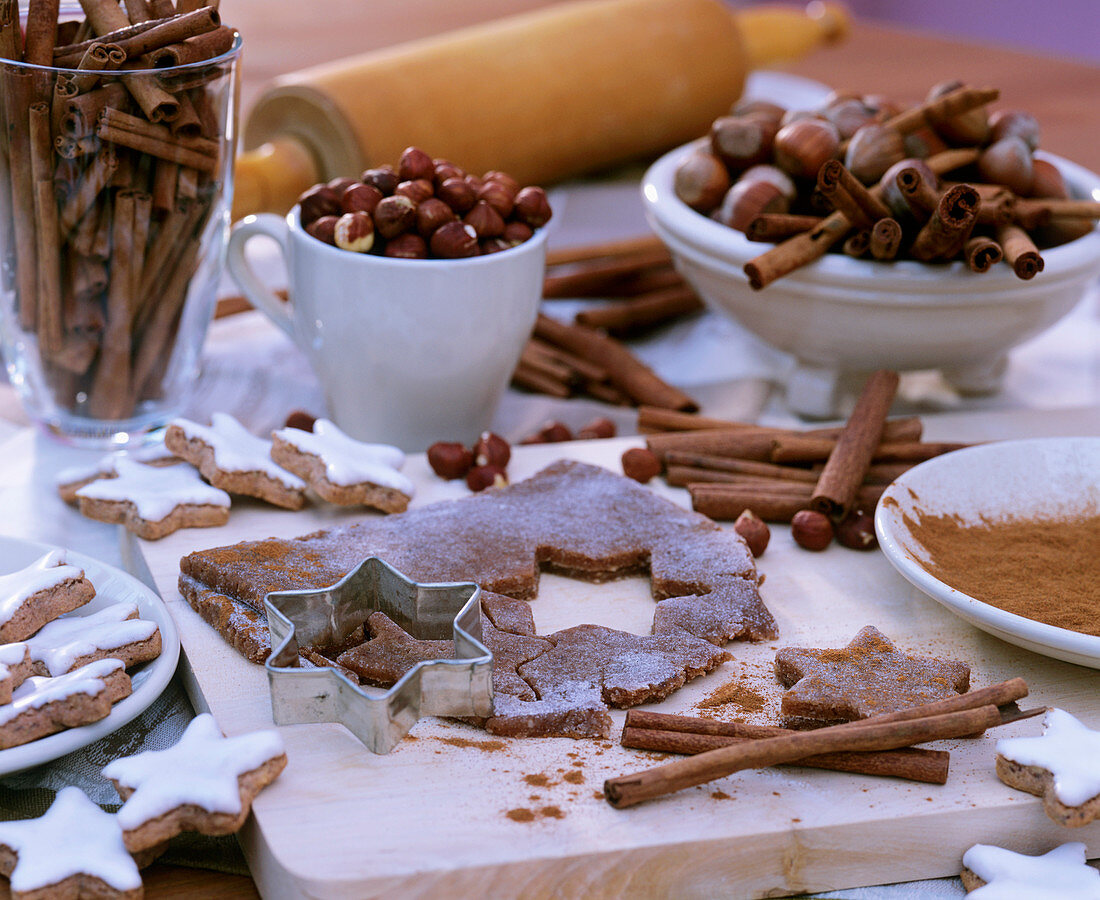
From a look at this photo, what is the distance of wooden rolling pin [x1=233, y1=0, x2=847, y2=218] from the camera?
5.78 ft

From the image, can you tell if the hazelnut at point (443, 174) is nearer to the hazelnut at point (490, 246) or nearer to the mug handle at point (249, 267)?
the hazelnut at point (490, 246)

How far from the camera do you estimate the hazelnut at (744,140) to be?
4.61 ft

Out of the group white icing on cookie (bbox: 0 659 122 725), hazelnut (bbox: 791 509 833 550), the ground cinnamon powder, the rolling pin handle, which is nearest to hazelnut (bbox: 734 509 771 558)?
hazelnut (bbox: 791 509 833 550)

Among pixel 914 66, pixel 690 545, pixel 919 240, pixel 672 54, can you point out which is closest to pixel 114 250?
pixel 690 545

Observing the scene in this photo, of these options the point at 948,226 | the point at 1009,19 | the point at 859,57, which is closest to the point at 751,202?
the point at 948,226

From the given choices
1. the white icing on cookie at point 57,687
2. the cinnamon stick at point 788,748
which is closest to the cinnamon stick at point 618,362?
the cinnamon stick at point 788,748

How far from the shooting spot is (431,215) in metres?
1.21

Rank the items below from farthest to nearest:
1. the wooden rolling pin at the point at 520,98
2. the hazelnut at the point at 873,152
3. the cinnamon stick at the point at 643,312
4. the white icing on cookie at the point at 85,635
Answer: the wooden rolling pin at the point at 520,98, the cinnamon stick at the point at 643,312, the hazelnut at the point at 873,152, the white icing on cookie at the point at 85,635

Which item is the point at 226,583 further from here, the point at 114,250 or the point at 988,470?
the point at 988,470

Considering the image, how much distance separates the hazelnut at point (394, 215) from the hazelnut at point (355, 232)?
0.5 inches

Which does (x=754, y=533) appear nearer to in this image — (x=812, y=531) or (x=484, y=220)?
(x=812, y=531)

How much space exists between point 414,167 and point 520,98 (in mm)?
772

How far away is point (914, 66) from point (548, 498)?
1950 millimetres

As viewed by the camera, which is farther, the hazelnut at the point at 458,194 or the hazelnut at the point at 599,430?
the hazelnut at the point at 599,430
